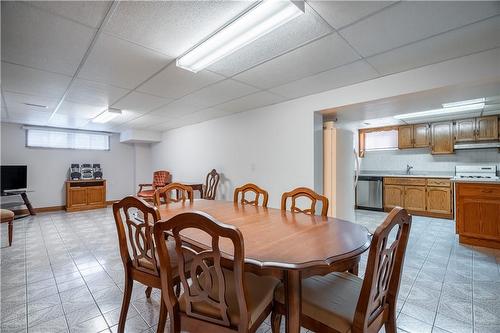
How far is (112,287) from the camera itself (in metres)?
2.26

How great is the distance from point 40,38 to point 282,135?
2853 mm

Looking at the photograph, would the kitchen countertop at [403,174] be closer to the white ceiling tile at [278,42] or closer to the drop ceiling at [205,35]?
the drop ceiling at [205,35]

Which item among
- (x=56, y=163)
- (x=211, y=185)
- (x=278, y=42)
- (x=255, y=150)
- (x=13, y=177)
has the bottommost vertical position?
(x=211, y=185)

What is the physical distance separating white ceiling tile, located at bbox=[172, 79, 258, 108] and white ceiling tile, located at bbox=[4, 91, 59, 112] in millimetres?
1981

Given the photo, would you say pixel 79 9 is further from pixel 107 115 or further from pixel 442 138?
pixel 442 138

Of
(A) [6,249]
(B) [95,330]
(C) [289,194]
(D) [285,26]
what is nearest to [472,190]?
(C) [289,194]

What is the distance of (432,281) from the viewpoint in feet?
7.63

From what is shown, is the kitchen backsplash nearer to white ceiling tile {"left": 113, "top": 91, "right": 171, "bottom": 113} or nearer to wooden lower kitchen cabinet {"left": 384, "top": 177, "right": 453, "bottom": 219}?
wooden lower kitchen cabinet {"left": 384, "top": 177, "right": 453, "bottom": 219}

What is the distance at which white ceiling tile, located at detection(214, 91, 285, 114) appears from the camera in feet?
11.0

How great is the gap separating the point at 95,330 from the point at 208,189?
323 cm

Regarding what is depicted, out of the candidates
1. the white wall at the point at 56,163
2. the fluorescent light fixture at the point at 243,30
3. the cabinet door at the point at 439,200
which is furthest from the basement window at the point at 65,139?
the cabinet door at the point at 439,200

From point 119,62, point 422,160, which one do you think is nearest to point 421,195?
point 422,160

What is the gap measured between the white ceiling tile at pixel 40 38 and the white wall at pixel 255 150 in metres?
2.55

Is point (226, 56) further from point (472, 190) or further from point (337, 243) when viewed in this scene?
point (472, 190)
